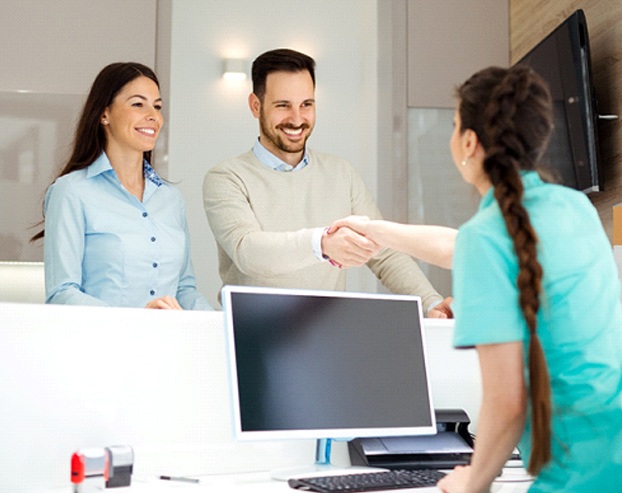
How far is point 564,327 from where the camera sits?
1.28 meters

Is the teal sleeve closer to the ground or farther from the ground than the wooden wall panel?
closer to the ground

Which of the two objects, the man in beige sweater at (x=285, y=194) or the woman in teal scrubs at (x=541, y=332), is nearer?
the woman in teal scrubs at (x=541, y=332)

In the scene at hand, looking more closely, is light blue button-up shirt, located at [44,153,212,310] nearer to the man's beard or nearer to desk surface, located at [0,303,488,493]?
desk surface, located at [0,303,488,493]

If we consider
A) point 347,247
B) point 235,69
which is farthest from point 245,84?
point 347,247

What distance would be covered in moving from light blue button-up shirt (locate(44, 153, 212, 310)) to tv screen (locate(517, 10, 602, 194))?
1.47 meters

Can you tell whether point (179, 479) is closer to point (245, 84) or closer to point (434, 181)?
point (434, 181)

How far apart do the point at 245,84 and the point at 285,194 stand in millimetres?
1809

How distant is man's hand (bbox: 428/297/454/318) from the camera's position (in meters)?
2.55

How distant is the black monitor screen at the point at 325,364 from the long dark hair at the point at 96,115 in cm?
100

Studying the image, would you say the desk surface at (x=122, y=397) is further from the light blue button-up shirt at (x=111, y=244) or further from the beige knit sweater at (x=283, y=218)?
the beige knit sweater at (x=283, y=218)

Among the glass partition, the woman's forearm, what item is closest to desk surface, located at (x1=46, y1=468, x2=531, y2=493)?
the woman's forearm

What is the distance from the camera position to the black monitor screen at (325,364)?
77.8 inches

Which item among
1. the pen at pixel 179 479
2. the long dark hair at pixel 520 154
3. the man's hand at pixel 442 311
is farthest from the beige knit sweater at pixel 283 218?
the long dark hair at pixel 520 154

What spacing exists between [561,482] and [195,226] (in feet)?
11.7
